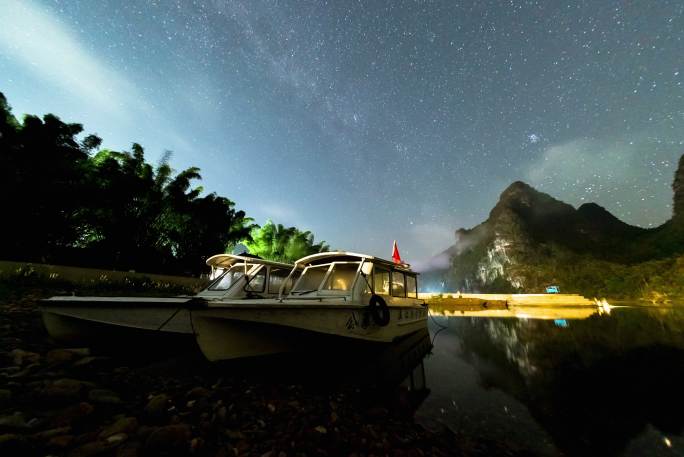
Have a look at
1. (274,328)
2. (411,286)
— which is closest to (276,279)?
(274,328)

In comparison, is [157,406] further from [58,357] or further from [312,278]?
[312,278]

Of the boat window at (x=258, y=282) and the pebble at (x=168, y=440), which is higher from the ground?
the boat window at (x=258, y=282)

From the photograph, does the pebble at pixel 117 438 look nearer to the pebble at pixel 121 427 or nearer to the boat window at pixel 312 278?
the pebble at pixel 121 427

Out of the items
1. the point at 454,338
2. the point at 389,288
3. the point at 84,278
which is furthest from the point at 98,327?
the point at 454,338

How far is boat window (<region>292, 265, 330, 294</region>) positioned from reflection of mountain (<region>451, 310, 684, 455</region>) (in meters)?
5.29

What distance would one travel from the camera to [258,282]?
880 centimetres

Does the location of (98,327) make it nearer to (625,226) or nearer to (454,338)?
(454,338)

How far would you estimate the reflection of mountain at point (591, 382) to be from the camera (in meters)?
4.13

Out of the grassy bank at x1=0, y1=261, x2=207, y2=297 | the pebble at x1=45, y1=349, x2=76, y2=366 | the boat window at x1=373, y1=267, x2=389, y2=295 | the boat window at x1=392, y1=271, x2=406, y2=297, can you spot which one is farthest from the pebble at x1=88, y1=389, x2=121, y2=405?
the grassy bank at x1=0, y1=261, x2=207, y2=297

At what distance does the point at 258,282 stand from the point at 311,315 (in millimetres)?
3693

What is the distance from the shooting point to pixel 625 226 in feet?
373

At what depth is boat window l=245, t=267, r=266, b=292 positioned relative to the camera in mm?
8405

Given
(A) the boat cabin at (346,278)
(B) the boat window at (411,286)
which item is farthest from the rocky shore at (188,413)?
(B) the boat window at (411,286)

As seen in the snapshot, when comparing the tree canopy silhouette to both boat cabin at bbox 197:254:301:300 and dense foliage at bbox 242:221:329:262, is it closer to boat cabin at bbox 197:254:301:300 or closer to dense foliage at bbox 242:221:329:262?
dense foliage at bbox 242:221:329:262
